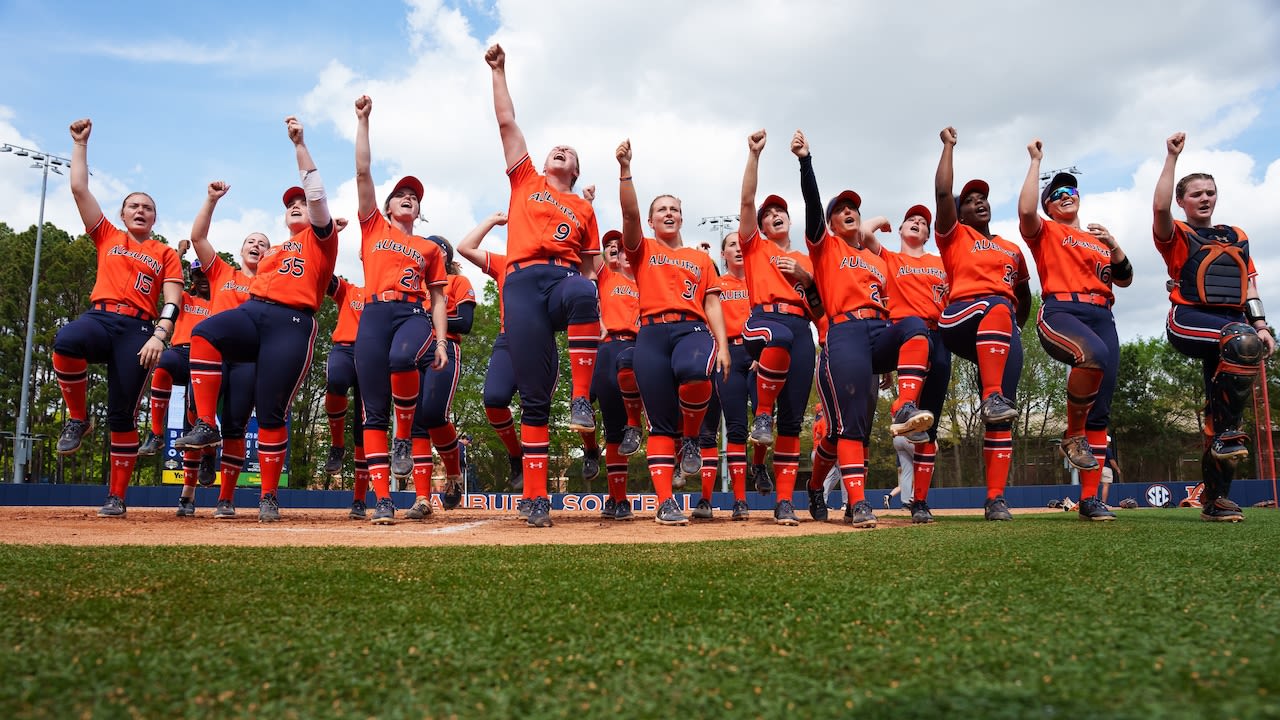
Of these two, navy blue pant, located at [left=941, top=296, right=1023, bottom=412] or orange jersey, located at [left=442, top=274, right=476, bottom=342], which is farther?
orange jersey, located at [left=442, top=274, right=476, bottom=342]

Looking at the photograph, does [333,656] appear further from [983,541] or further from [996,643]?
[983,541]

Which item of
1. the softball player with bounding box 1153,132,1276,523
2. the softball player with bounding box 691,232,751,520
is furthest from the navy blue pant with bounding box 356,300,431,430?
the softball player with bounding box 1153,132,1276,523

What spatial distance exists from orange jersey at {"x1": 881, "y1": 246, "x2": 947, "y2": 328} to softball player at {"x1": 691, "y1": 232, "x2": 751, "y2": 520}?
4.48ft

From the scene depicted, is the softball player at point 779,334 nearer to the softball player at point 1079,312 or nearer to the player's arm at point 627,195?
the player's arm at point 627,195

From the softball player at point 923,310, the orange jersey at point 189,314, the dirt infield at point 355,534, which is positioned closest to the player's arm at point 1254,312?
the softball player at point 923,310

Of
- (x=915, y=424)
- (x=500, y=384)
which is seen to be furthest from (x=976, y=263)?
(x=500, y=384)

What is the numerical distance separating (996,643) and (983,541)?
250 cm

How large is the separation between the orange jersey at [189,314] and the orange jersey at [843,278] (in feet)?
22.4

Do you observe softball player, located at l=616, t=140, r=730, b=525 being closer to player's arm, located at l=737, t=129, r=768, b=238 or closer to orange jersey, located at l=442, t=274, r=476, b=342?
player's arm, located at l=737, t=129, r=768, b=238

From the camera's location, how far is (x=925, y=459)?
7.01 m

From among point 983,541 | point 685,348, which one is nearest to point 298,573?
point 983,541

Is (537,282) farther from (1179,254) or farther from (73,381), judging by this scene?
(1179,254)

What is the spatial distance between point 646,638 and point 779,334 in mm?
5255

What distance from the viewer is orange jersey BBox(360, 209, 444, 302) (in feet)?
21.8
